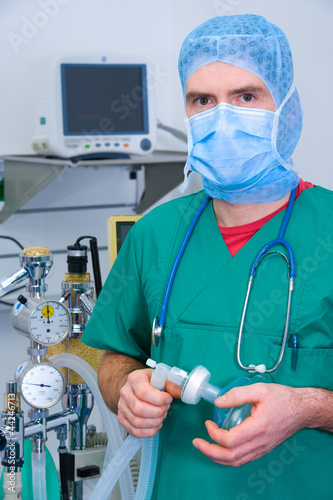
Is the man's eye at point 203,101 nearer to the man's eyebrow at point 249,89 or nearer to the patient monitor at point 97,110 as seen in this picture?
the man's eyebrow at point 249,89

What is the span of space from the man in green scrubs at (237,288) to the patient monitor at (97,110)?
3.24 feet

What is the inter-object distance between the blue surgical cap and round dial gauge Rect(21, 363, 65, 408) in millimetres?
644

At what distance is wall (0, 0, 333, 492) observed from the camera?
2.29 metres

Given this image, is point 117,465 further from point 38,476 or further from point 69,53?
point 69,53

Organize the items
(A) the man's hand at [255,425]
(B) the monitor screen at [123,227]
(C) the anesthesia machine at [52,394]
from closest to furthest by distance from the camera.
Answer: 1. (A) the man's hand at [255,425]
2. (C) the anesthesia machine at [52,394]
3. (B) the monitor screen at [123,227]

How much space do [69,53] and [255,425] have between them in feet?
6.09

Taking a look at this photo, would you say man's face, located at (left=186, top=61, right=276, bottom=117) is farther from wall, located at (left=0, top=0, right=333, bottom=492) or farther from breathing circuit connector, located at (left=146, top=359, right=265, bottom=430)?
wall, located at (left=0, top=0, right=333, bottom=492)

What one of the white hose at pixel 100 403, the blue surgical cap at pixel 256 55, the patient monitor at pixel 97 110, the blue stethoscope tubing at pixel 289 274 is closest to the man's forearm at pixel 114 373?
the white hose at pixel 100 403

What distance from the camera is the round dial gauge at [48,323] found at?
133 cm

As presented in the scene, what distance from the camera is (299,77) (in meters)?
1.85

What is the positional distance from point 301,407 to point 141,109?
4.88 ft

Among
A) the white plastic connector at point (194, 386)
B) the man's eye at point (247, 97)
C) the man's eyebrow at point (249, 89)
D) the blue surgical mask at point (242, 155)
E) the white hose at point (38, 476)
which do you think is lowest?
the white hose at point (38, 476)

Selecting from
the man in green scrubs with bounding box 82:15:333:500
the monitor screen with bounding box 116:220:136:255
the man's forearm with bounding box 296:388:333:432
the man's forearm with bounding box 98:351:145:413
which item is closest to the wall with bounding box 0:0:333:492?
the monitor screen with bounding box 116:220:136:255

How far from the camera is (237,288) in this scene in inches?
Answer: 43.7
